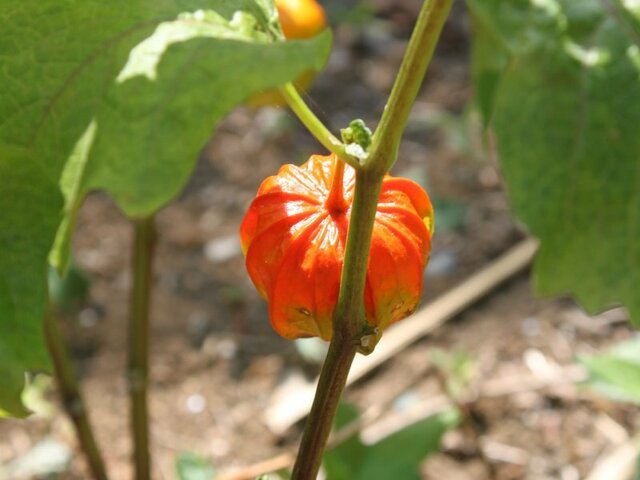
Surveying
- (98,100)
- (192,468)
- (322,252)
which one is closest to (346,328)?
(322,252)

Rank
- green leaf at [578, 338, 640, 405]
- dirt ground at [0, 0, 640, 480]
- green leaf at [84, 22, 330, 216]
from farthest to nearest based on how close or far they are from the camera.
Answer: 1. dirt ground at [0, 0, 640, 480]
2. green leaf at [578, 338, 640, 405]
3. green leaf at [84, 22, 330, 216]

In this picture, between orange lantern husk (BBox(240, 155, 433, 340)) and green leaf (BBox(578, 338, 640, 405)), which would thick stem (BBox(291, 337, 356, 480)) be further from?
green leaf (BBox(578, 338, 640, 405))

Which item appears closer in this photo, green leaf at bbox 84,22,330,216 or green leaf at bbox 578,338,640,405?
green leaf at bbox 84,22,330,216

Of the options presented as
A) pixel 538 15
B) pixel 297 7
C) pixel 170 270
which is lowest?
pixel 170 270

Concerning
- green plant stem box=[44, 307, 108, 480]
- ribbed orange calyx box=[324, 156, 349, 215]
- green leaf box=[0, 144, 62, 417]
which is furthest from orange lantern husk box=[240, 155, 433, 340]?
green plant stem box=[44, 307, 108, 480]

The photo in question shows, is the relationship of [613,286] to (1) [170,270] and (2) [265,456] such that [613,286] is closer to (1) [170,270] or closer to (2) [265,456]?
Answer: (2) [265,456]

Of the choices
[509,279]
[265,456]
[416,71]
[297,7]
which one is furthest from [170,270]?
[416,71]

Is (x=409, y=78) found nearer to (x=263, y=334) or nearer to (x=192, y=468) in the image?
(x=192, y=468)
